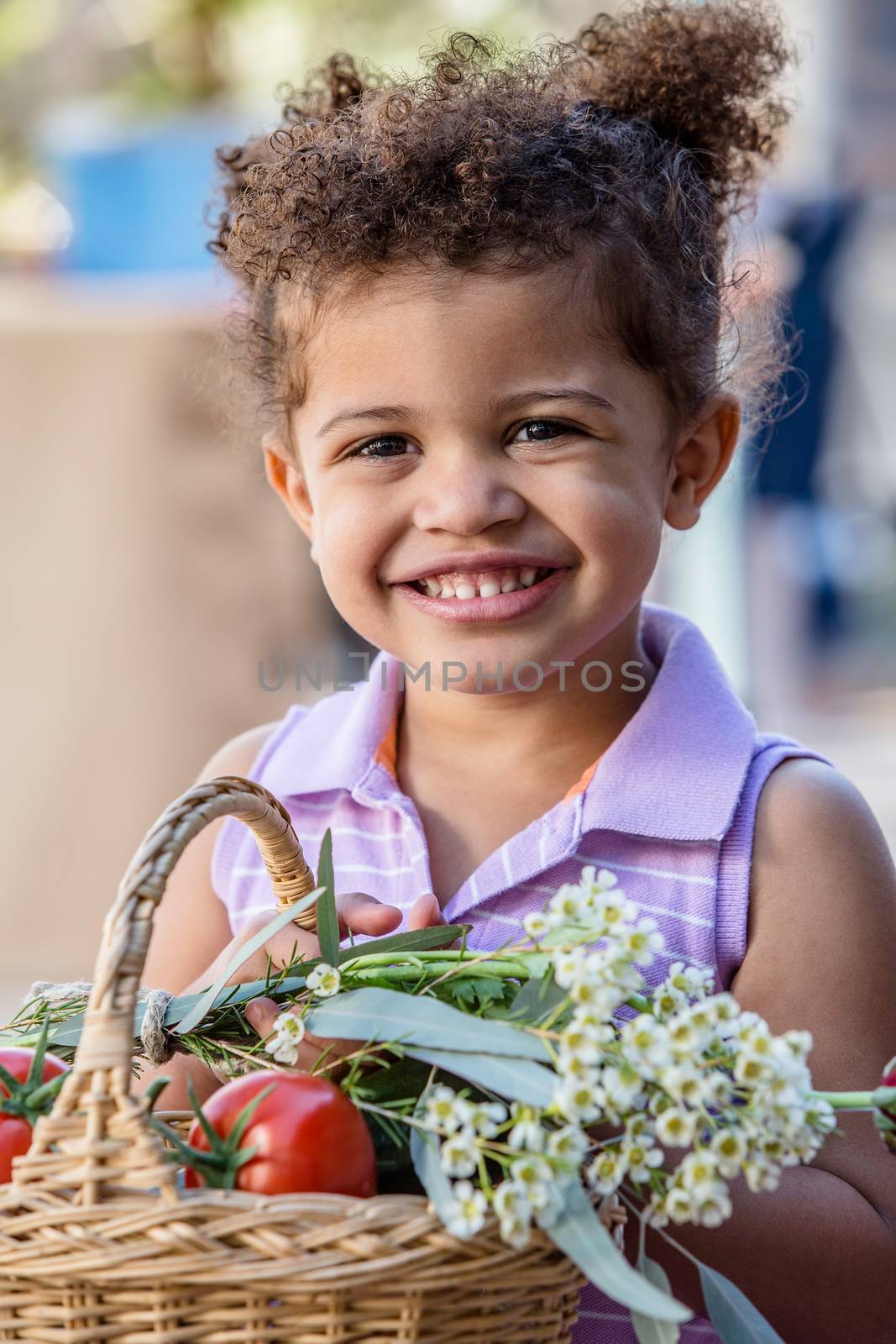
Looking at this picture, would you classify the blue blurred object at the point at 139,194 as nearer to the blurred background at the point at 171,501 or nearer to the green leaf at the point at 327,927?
the blurred background at the point at 171,501

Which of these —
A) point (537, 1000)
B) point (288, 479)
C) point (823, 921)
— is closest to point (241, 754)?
point (288, 479)

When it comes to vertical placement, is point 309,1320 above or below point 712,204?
below

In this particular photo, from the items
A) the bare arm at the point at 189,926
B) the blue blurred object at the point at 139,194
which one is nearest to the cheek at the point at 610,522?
the bare arm at the point at 189,926

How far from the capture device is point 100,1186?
2.71 ft

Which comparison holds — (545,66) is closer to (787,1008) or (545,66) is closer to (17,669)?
(787,1008)

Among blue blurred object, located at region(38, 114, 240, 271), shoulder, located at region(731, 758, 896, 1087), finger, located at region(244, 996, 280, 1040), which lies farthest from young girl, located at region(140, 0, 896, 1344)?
blue blurred object, located at region(38, 114, 240, 271)

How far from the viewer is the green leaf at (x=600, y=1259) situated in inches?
30.9

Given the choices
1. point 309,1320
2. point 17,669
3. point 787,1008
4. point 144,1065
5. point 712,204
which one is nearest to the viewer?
point 309,1320

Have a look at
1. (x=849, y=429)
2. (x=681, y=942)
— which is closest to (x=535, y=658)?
(x=681, y=942)

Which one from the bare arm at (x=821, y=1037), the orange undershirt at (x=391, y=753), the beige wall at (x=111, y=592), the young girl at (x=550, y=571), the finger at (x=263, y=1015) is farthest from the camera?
the beige wall at (x=111, y=592)

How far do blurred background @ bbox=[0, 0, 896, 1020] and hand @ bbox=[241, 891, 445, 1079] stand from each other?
104 centimetres

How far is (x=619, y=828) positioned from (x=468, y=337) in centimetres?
44

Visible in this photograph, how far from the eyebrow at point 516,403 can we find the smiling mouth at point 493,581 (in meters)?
0.14

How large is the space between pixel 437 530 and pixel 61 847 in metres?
2.01
